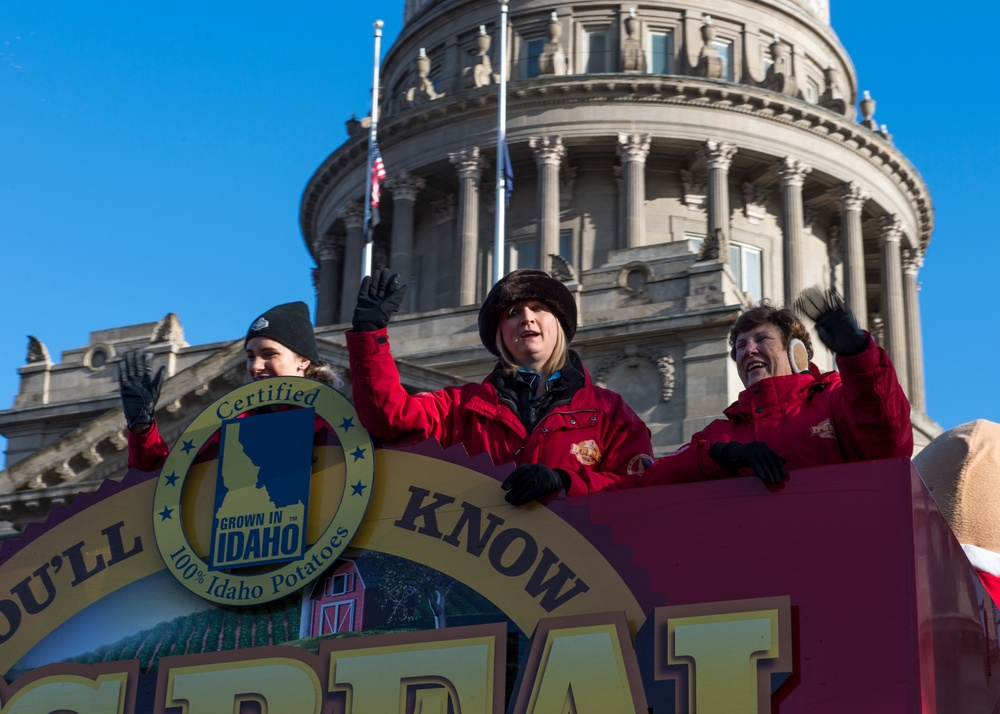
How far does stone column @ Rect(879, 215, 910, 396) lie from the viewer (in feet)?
179

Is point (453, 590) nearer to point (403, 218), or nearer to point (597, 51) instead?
point (403, 218)

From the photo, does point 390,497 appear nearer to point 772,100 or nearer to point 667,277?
point 667,277

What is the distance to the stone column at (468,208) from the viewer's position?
52.2 meters

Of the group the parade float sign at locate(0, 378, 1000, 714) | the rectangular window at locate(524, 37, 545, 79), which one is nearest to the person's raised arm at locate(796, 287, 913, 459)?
the parade float sign at locate(0, 378, 1000, 714)

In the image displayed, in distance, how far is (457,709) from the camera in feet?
17.9

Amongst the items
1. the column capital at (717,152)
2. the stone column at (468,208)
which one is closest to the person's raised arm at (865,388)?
the stone column at (468,208)

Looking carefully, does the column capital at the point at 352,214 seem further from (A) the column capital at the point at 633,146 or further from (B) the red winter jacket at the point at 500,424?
(B) the red winter jacket at the point at 500,424

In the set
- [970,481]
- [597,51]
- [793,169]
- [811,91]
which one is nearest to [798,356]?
[970,481]

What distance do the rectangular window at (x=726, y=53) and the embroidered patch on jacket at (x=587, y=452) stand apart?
167 ft

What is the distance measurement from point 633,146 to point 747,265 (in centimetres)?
527

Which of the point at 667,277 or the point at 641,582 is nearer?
the point at 641,582

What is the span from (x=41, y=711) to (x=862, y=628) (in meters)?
2.98

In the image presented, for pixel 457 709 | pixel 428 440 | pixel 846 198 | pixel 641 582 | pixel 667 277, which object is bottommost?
pixel 457 709

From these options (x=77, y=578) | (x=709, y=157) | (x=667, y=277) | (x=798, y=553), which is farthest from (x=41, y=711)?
(x=709, y=157)
